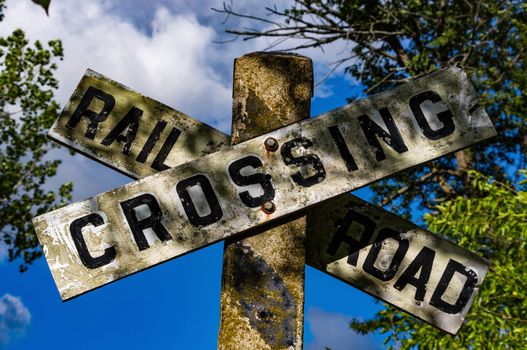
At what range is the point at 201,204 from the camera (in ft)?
6.88

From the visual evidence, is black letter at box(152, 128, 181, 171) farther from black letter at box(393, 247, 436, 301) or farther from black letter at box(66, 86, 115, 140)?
black letter at box(393, 247, 436, 301)

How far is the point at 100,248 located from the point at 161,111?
544 millimetres

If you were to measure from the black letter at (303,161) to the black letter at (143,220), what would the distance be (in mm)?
449

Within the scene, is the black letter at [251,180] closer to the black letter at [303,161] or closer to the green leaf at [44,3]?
the black letter at [303,161]

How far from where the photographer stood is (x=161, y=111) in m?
2.31

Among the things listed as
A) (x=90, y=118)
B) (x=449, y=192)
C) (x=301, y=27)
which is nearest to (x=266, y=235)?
(x=90, y=118)

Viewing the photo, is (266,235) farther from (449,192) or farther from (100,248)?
(449,192)

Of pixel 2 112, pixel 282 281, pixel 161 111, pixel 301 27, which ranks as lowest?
pixel 282 281

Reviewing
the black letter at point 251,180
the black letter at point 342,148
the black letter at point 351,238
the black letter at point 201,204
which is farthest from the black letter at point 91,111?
the black letter at point 351,238

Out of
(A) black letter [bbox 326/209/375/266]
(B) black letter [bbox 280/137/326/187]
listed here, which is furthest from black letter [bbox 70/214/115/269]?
(A) black letter [bbox 326/209/375/266]

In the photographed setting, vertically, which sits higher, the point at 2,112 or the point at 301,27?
the point at 2,112

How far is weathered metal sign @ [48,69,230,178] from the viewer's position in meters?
2.26

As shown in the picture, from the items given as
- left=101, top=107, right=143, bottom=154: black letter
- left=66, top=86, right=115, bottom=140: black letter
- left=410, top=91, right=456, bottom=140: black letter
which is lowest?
left=410, top=91, right=456, bottom=140: black letter

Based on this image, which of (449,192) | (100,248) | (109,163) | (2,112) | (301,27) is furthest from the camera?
(2,112)
